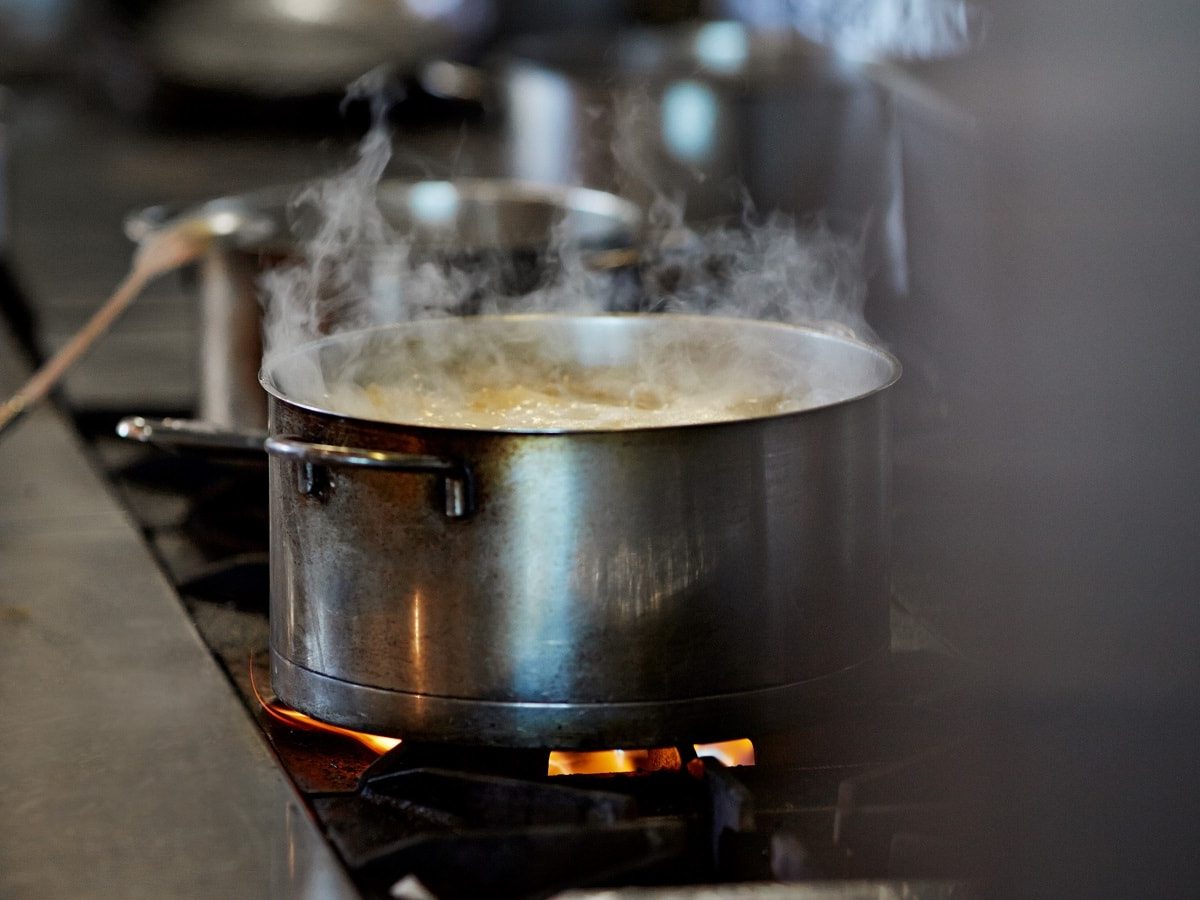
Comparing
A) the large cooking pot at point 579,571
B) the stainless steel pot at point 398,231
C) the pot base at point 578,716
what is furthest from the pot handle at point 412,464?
the stainless steel pot at point 398,231

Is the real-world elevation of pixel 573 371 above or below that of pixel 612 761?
above

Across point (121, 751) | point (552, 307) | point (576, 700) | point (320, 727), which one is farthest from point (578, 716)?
point (552, 307)

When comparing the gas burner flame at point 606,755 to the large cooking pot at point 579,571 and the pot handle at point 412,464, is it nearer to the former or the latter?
the large cooking pot at point 579,571

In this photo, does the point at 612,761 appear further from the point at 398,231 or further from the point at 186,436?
the point at 398,231

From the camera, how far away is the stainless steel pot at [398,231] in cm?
195

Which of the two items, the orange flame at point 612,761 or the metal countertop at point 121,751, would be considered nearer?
the metal countertop at point 121,751

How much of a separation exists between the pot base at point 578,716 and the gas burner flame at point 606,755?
1.9 inches

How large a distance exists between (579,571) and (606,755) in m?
0.23

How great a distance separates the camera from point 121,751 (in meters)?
1.29

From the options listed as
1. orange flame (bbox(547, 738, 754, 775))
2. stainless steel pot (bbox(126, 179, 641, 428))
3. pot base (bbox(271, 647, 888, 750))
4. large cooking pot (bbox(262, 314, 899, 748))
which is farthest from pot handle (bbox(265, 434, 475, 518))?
stainless steel pot (bbox(126, 179, 641, 428))

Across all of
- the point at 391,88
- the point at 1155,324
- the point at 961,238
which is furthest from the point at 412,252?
the point at 391,88

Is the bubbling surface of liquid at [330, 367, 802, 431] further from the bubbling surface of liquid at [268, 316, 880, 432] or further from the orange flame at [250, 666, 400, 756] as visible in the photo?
the orange flame at [250, 666, 400, 756]

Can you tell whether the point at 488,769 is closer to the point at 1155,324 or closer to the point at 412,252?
the point at 1155,324

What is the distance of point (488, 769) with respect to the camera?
1227mm
